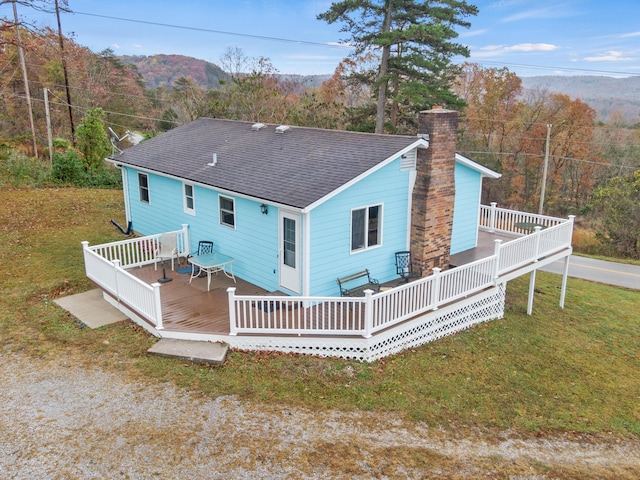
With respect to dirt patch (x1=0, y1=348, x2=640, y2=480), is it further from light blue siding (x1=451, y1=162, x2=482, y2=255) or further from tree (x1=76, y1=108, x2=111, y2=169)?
tree (x1=76, y1=108, x2=111, y2=169)

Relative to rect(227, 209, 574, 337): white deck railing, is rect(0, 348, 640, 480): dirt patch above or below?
below

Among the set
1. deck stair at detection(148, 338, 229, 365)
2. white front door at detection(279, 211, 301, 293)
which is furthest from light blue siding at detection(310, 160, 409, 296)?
deck stair at detection(148, 338, 229, 365)

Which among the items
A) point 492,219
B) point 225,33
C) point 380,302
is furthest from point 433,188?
point 225,33

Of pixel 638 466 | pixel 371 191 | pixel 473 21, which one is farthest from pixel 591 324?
pixel 473 21

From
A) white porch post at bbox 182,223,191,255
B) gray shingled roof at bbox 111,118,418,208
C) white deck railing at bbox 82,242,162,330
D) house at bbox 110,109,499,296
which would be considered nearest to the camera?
white deck railing at bbox 82,242,162,330

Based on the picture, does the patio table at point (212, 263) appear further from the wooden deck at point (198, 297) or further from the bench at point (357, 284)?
the bench at point (357, 284)

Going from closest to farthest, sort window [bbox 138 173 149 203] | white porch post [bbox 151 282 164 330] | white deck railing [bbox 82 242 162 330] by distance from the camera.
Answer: white porch post [bbox 151 282 164 330], white deck railing [bbox 82 242 162 330], window [bbox 138 173 149 203]

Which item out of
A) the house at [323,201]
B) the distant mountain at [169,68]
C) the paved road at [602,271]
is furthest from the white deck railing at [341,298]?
the distant mountain at [169,68]

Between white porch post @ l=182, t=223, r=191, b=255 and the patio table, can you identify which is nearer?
the patio table
